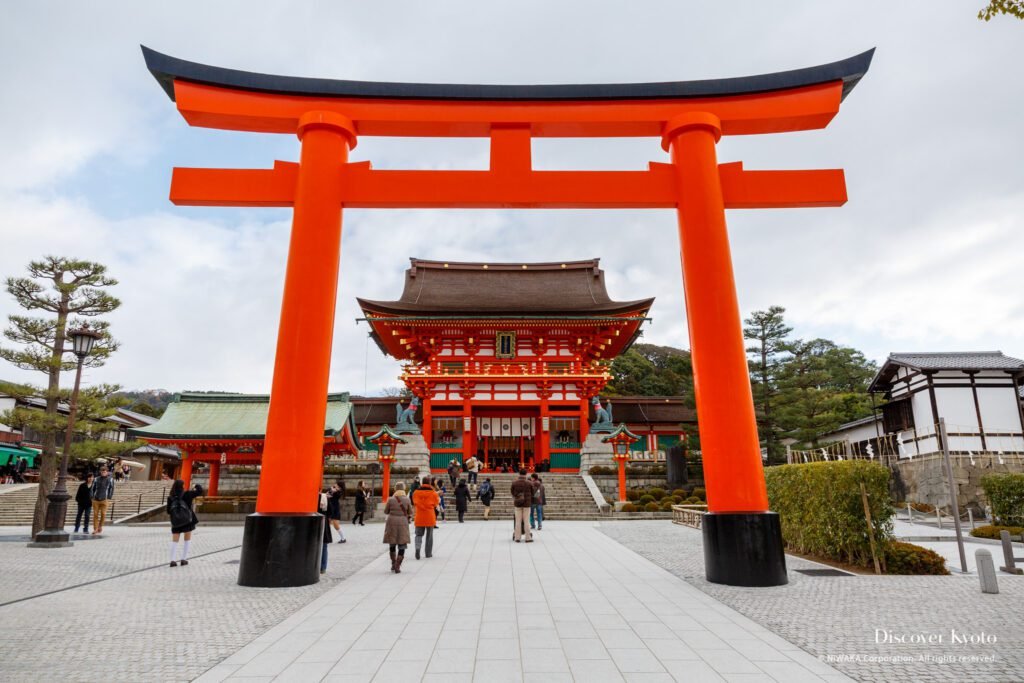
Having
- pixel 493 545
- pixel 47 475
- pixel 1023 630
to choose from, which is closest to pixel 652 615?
pixel 1023 630

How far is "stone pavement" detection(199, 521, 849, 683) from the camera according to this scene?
400 cm

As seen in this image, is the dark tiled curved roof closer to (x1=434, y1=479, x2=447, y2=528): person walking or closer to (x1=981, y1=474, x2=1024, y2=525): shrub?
(x1=434, y1=479, x2=447, y2=528): person walking

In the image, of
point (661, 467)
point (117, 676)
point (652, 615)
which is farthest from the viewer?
point (661, 467)

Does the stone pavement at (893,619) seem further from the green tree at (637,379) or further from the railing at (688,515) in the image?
the green tree at (637,379)

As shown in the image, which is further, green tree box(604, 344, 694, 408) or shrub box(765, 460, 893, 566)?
green tree box(604, 344, 694, 408)

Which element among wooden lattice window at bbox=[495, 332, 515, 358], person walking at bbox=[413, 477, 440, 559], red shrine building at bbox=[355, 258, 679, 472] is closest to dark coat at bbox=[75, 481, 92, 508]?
person walking at bbox=[413, 477, 440, 559]

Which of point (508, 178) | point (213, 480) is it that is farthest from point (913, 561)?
point (213, 480)

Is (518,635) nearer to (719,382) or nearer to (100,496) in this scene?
(719,382)

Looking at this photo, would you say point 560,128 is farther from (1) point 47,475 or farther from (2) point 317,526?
(1) point 47,475

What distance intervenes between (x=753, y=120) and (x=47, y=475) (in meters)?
17.2

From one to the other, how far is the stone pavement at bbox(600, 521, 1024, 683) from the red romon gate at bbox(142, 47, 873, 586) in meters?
1.25

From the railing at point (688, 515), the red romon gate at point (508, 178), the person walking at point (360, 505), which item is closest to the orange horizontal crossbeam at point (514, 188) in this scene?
the red romon gate at point (508, 178)

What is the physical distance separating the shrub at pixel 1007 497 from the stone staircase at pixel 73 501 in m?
25.1

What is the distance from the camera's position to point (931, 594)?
6.72 m
